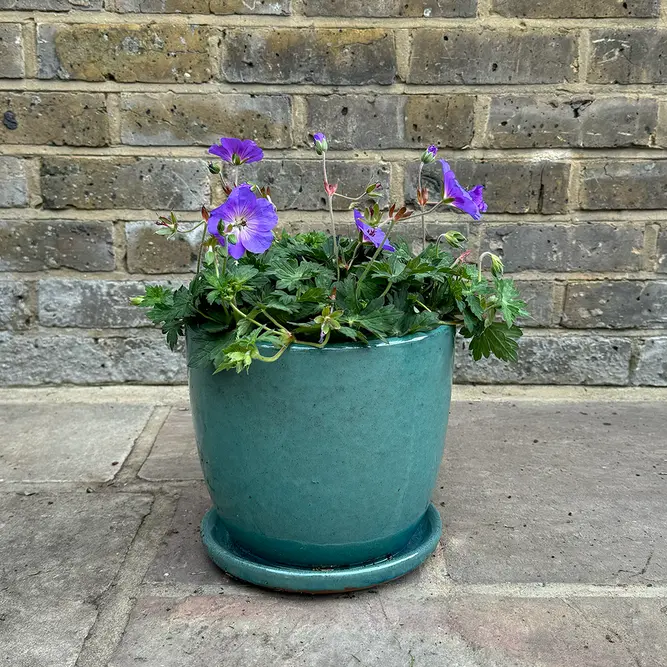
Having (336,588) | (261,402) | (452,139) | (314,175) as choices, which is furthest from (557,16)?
(336,588)

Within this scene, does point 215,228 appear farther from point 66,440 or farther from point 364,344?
point 66,440

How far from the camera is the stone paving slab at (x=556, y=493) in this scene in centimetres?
134

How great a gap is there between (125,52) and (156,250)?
0.56m

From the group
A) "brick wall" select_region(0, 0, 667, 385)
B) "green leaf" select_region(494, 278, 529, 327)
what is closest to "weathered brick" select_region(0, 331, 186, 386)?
"brick wall" select_region(0, 0, 667, 385)

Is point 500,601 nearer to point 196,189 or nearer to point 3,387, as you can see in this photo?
point 196,189

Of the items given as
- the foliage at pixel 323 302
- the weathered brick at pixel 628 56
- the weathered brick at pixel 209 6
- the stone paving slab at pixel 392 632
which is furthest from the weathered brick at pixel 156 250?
the weathered brick at pixel 628 56

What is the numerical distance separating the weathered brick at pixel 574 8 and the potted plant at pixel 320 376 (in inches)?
39.6

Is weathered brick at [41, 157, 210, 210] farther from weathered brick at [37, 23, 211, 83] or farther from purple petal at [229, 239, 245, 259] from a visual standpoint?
purple petal at [229, 239, 245, 259]

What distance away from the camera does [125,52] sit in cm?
199

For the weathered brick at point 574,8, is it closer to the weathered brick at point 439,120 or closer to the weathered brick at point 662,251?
the weathered brick at point 439,120

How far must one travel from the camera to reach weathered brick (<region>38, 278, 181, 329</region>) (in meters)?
2.13

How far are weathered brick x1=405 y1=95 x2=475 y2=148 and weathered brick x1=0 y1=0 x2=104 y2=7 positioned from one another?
930 millimetres

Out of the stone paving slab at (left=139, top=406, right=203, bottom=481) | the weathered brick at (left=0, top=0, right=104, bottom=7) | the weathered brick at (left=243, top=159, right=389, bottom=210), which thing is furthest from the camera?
the weathered brick at (left=243, top=159, right=389, bottom=210)

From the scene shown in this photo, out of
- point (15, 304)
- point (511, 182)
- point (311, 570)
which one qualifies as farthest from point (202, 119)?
point (311, 570)
